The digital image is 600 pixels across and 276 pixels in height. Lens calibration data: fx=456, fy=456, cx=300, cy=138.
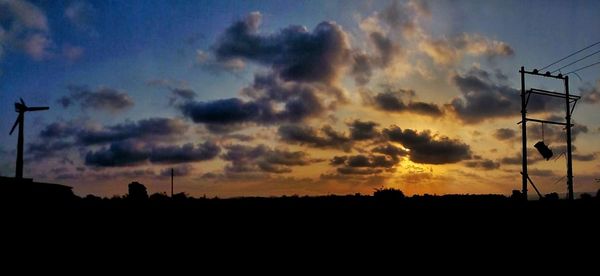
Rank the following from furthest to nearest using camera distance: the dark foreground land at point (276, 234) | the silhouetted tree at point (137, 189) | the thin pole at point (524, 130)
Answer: the thin pole at point (524, 130)
the silhouetted tree at point (137, 189)
the dark foreground land at point (276, 234)

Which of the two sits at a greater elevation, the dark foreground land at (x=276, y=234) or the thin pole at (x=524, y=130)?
the thin pole at (x=524, y=130)

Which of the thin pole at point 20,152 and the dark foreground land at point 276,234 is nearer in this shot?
the dark foreground land at point 276,234

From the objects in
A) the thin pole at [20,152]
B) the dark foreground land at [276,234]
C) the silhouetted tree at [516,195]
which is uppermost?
the thin pole at [20,152]

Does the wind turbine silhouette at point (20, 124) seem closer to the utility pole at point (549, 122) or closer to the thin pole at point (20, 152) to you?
the thin pole at point (20, 152)

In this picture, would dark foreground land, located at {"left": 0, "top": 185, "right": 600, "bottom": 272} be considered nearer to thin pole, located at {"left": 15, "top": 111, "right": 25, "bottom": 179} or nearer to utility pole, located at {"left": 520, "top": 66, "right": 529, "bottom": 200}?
utility pole, located at {"left": 520, "top": 66, "right": 529, "bottom": 200}

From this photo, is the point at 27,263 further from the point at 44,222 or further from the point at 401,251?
the point at 401,251

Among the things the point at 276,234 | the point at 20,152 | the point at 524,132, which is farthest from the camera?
the point at 20,152

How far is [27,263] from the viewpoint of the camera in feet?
57.0

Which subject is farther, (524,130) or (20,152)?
(20,152)

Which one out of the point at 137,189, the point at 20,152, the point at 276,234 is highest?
the point at 20,152

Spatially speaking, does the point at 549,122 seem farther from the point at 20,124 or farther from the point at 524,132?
the point at 20,124

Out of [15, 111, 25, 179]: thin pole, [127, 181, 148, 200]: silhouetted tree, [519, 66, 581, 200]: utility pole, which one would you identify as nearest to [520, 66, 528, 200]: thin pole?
[519, 66, 581, 200]: utility pole

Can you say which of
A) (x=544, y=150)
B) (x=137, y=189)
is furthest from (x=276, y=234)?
(x=544, y=150)

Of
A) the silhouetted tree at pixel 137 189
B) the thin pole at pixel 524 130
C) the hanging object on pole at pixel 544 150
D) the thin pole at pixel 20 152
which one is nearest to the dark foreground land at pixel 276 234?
the silhouetted tree at pixel 137 189
